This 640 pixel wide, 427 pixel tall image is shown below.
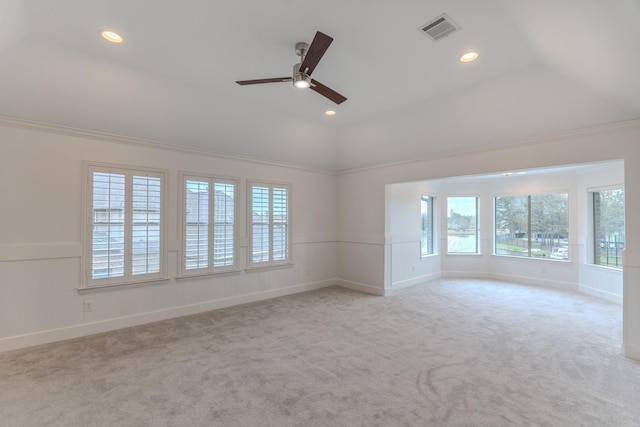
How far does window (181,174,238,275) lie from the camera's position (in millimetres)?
4548

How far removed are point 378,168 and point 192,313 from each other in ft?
13.6

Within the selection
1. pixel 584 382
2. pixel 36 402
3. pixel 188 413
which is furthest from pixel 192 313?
pixel 584 382

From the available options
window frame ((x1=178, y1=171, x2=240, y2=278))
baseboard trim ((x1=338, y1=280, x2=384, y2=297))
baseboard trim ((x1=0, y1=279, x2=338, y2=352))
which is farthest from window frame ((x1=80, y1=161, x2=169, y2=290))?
baseboard trim ((x1=338, y1=280, x2=384, y2=297))

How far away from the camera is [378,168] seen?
5832mm

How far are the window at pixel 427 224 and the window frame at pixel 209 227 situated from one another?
14.0ft

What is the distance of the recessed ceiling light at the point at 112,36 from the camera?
105 inches

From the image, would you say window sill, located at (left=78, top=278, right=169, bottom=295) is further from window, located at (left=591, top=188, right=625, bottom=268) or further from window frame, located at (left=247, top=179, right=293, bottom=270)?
window, located at (left=591, top=188, right=625, bottom=268)

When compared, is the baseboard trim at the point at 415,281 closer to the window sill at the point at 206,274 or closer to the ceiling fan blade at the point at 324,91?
the window sill at the point at 206,274

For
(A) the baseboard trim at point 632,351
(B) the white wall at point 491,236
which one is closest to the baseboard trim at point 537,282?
(B) the white wall at point 491,236

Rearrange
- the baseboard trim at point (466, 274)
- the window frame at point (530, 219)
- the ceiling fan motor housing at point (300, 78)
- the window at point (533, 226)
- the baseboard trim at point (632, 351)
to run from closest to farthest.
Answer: the ceiling fan motor housing at point (300, 78) → the baseboard trim at point (632, 351) → the window frame at point (530, 219) → the window at point (533, 226) → the baseboard trim at point (466, 274)

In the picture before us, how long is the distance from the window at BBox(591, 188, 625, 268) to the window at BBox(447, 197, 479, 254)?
2.31 metres

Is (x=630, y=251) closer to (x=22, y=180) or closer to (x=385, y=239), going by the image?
(x=385, y=239)

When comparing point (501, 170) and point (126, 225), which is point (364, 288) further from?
point (126, 225)

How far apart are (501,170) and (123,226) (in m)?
5.23
